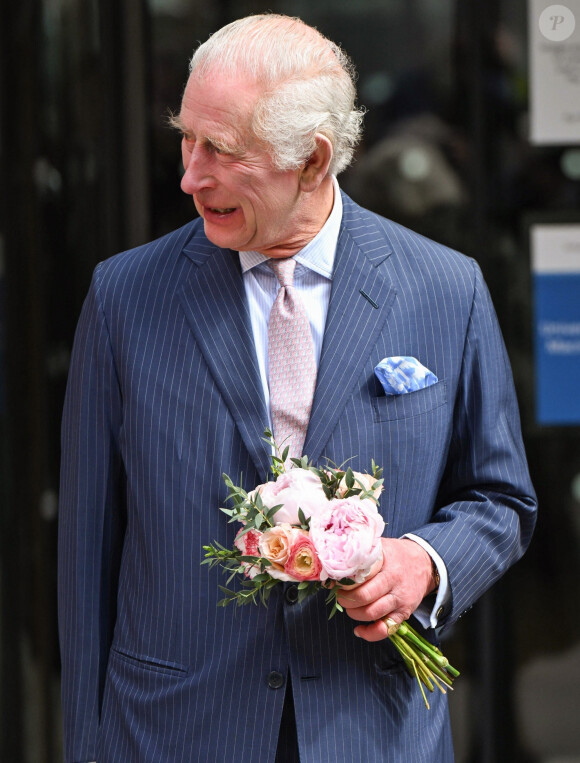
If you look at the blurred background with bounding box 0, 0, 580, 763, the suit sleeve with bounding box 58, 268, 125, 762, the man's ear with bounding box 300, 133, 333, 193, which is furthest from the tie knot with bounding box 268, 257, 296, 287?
the blurred background with bounding box 0, 0, 580, 763

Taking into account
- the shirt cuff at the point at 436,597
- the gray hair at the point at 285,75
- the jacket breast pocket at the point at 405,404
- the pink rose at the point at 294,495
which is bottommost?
the shirt cuff at the point at 436,597

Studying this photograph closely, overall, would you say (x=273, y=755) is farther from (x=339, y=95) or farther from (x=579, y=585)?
(x=579, y=585)

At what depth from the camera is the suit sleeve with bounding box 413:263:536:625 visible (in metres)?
2.36

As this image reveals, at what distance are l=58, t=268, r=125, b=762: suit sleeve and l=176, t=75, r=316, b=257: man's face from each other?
35 centimetres

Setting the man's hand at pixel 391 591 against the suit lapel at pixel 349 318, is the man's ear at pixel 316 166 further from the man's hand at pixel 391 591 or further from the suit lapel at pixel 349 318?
A: the man's hand at pixel 391 591

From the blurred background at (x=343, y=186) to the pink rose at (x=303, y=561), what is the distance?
213cm

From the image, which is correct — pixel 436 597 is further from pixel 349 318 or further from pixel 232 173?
pixel 232 173

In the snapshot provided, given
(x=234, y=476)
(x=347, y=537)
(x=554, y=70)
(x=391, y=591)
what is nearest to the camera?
(x=347, y=537)

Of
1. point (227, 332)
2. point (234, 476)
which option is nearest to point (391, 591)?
point (234, 476)

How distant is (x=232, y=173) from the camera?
2248mm

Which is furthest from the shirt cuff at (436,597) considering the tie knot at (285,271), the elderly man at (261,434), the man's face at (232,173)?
the man's face at (232,173)

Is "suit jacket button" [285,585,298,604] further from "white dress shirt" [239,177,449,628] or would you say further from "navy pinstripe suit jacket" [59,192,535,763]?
"white dress shirt" [239,177,449,628]

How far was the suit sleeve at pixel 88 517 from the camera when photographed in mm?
2383

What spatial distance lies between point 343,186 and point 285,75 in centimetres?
174
